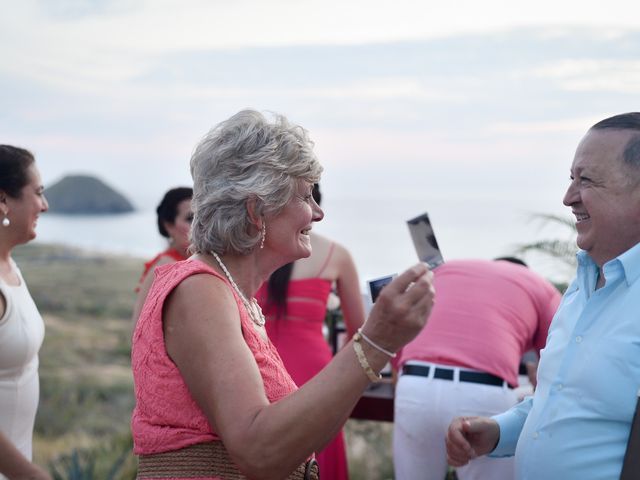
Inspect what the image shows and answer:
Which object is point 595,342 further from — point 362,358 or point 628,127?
point 362,358

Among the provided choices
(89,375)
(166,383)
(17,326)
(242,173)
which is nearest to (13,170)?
(17,326)

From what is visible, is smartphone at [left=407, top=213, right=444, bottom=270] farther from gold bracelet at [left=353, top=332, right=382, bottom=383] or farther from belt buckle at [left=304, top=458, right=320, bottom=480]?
belt buckle at [left=304, top=458, right=320, bottom=480]

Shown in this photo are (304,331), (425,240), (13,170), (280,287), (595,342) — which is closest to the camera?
(425,240)

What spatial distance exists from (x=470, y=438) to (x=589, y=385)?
1.49 feet

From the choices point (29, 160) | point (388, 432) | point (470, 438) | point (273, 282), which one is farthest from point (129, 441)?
point (470, 438)

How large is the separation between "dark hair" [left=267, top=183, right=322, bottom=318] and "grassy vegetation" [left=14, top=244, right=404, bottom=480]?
1654 millimetres

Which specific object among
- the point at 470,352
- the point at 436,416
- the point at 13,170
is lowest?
the point at 436,416

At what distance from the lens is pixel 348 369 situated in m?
1.55

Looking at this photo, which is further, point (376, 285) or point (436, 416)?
point (436, 416)

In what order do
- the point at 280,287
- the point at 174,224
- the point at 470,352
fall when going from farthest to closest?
1. the point at 174,224
2. the point at 280,287
3. the point at 470,352

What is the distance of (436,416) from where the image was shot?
3.42 m

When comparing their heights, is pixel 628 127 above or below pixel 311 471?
above

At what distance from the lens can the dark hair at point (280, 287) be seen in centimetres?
381

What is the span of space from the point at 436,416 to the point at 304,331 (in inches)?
32.6
